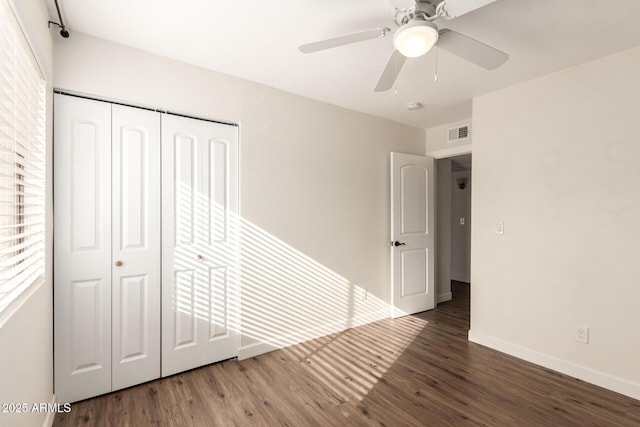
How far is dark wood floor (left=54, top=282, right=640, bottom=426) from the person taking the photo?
1.98m

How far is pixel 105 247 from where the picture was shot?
220 cm

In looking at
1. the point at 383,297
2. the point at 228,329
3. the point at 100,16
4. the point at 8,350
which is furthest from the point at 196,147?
the point at 383,297

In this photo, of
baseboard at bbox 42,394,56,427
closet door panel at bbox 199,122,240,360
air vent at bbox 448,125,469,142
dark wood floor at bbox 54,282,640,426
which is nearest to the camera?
baseboard at bbox 42,394,56,427

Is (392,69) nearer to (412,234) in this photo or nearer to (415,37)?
(415,37)

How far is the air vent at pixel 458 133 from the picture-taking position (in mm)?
3808

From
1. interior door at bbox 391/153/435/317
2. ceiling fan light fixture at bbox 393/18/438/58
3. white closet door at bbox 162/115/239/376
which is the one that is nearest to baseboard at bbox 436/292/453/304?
interior door at bbox 391/153/435/317

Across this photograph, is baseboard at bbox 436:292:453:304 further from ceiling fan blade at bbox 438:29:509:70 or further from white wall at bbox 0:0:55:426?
white wall at bbox 0:0:55:426

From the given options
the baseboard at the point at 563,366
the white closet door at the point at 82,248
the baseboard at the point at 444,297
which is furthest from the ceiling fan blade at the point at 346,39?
the baseboard at the point at 444,297

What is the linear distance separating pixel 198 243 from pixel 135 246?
1.48 feet

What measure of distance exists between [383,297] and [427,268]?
2.59 ft

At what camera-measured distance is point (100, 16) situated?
75.9 inches

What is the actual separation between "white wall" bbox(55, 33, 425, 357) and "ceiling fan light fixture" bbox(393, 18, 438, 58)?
1590mm

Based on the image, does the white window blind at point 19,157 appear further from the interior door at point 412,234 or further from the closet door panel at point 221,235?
the interior door at point 412,234

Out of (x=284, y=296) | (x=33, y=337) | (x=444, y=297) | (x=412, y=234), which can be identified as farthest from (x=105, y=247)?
(x=444, y=297)
